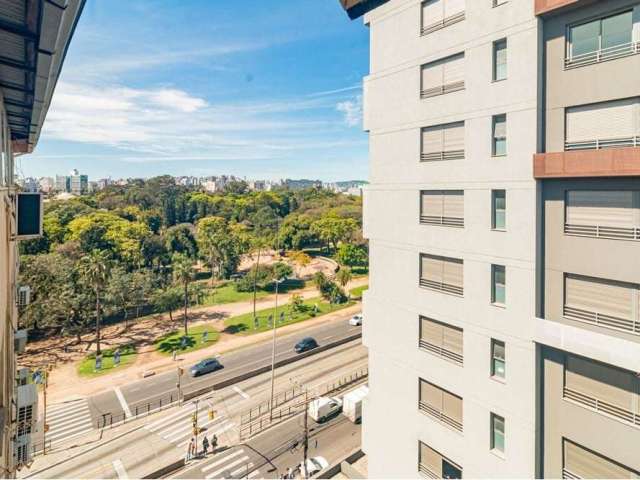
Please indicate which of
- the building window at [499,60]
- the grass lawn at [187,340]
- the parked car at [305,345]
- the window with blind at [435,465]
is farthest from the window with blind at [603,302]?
the grass lawn at [187,340]

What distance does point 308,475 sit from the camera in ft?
77.9

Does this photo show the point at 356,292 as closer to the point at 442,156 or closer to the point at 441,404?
the point at 441,404

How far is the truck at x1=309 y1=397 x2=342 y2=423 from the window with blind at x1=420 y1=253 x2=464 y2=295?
21.9m

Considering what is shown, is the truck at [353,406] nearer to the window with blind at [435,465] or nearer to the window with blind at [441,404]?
the window with blind at [435,465]

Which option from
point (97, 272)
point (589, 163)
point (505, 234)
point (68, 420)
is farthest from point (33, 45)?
point (97, 272)

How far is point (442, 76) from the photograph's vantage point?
12188 millimetres

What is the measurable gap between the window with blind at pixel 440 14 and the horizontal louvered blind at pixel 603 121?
184 inches

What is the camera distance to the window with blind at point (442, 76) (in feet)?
38.6

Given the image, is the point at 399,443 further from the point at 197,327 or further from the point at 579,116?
the point at 197,327

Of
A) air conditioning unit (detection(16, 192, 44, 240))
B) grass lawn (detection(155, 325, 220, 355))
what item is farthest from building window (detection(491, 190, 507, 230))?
grass lawn (detection(155, 325, 220, 355))

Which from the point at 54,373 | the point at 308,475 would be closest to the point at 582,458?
the point at 308,475

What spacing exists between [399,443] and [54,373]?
41129mm

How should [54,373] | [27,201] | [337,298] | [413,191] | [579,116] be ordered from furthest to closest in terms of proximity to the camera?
1. [337,298]
2. [54,373]
3. [27,201]
4. [413,191]
5. [579,116]

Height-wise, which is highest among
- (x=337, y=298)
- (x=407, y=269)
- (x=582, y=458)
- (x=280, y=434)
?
(x=407, y=269)
